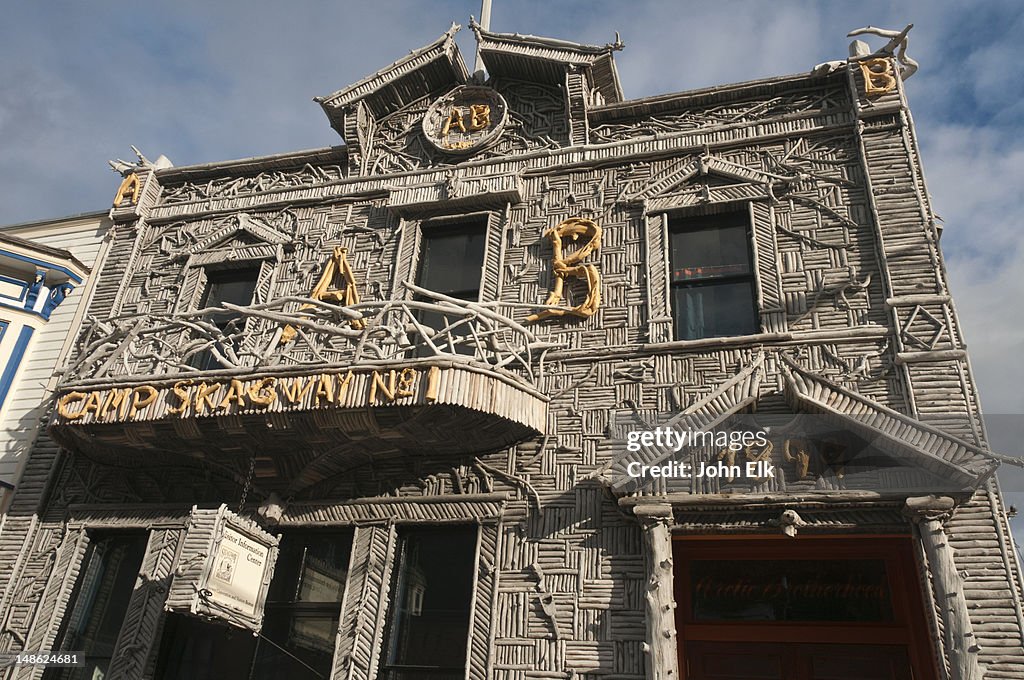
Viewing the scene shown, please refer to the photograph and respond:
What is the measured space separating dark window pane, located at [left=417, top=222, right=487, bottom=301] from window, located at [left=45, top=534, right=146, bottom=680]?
5.33m

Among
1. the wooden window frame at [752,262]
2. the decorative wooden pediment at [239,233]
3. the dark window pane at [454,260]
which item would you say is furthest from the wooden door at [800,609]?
the decorative wooden pediment at [239,233]

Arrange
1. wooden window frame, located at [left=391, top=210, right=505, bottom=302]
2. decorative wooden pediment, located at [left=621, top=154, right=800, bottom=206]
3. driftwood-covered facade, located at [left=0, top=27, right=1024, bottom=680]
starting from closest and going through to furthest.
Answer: driftwood-covered facade, located at [left=0, top=27, right=1024, bottom=680] → decorative wooden pediment, located at [left=621, top=154, right=800, bottom=206] → wooden window frame, located at [left=391, top=210, right=505, bottom=302]

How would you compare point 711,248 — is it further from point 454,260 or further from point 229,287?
point 229,287

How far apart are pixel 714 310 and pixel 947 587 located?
429cm

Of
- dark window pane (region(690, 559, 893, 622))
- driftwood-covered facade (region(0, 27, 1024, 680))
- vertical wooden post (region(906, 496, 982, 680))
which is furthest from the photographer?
dark window pane (region(690, 559, 893, 622))

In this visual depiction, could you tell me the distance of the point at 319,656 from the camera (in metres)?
9.17

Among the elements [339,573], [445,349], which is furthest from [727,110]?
[339,573]

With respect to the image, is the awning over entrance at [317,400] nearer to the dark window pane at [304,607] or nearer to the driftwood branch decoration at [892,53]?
the dark window pane at [304,607]

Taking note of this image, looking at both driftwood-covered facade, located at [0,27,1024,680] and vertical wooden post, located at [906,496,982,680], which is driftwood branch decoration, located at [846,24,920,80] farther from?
vertical wooden post, located at [906,496,982,680]

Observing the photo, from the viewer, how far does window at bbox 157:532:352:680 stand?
9.24 metres

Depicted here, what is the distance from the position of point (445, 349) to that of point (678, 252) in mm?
3482

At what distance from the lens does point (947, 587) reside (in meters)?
7.35

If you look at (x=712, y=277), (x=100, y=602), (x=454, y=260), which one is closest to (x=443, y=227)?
(x=454, y=260)

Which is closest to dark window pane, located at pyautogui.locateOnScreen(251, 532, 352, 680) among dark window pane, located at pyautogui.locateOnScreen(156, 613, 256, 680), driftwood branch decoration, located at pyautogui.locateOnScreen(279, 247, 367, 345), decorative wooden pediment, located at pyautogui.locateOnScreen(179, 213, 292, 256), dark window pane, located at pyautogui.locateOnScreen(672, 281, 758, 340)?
dark window pane, located at pyautogui.locateOnScreen(156, 613, 256, 680)
